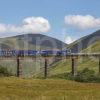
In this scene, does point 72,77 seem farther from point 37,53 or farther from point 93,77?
point 37,53

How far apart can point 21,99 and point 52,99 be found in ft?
11.4

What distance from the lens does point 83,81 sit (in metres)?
87.6

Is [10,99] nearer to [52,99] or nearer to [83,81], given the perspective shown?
[52,99]

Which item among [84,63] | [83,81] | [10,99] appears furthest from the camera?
[84,63]

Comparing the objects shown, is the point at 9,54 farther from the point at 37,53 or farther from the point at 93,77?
the point at 93,77

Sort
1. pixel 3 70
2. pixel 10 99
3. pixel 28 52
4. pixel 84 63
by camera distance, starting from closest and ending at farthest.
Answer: pixel 10 99 → pixel 3 70 → pixel 28 52 → pixel 84 63

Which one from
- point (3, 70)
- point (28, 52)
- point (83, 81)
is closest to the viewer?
point (83, 81)

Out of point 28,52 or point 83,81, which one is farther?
point 28,52

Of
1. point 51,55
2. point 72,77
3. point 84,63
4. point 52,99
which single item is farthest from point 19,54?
point 84,63

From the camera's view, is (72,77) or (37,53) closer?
(72,77)

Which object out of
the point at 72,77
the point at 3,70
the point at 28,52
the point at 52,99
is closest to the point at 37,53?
the point at 28,52

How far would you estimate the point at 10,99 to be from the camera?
143 ft

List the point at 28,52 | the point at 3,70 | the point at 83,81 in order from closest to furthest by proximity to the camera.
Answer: the point at 83,81
the point at 3,70
the point at 28,52

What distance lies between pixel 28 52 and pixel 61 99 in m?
76.0
